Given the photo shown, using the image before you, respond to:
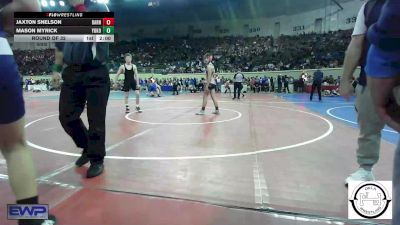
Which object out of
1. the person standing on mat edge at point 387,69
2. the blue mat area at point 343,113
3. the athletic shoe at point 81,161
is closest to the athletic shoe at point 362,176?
A: the blue mat area at point 343,113

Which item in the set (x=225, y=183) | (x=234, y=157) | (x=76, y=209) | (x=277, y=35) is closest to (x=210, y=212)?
(x=225, y=183)

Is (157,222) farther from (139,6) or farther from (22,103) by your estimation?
(139,6)

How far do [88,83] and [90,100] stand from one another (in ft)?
0.63

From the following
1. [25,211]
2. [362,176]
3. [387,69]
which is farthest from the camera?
[362,176]

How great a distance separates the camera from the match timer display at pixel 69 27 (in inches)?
149

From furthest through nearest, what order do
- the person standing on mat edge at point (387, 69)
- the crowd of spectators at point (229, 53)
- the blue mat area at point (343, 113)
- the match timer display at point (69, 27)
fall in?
the crowd of spectators at point (229, 53), the blue mat area at point (343, 113), the match timer display at point (69, 27), the person standing on mat edge at point (387, 69)

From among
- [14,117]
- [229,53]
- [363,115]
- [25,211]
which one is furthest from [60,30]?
[229,53]

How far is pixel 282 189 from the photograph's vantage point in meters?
3.21

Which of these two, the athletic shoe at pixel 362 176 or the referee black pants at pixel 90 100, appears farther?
the referee black pants at pixel 90 100

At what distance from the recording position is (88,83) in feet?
11.9

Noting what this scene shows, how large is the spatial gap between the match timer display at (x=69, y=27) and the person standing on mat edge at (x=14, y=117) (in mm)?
1750

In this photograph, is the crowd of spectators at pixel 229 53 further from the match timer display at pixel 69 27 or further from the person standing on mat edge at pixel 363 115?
the person standing on mat edge at pixel 363 115

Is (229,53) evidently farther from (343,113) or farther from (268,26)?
(343,113)

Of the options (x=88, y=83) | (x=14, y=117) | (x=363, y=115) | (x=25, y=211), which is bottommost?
(x=25, y=211)
